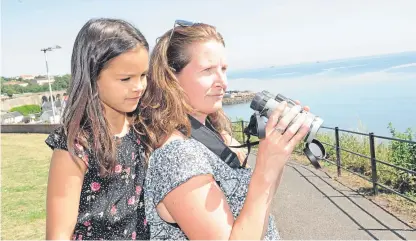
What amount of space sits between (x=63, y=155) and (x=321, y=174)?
7.87m

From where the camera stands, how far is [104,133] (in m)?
1.80

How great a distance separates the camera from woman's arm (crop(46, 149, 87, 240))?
5.34ft

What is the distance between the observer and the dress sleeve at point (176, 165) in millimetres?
1482

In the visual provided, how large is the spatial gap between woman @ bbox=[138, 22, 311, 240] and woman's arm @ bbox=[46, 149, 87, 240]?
30cm

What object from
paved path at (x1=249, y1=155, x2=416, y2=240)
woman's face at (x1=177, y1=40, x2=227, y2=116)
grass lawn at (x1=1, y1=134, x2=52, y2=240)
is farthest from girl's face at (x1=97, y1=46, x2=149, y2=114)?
grass lawn at (x1=1, y1=134, x2=52, y2=240)

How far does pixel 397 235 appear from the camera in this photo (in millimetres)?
5066

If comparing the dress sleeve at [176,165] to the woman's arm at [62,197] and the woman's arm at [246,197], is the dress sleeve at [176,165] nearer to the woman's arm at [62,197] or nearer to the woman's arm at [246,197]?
the woman's arm at [246,197]

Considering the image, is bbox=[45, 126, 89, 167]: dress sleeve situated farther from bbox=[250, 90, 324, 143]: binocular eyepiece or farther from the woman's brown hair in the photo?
bbox=[250, 90, 324, 143]: binocular eyepiece

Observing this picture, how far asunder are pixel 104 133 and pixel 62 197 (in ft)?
1.10

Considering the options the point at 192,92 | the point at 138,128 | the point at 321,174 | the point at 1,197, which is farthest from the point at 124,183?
the point at 1,197

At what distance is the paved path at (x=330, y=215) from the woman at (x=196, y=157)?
3.93 m

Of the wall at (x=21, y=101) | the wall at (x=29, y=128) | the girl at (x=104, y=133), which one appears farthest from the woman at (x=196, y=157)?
the wall at (x=21, y=101)

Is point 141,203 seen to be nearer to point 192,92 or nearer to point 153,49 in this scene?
point 192,92

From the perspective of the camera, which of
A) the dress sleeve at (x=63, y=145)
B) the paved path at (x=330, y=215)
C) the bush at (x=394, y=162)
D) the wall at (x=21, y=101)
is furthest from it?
the wall at (x=21, y=101)
